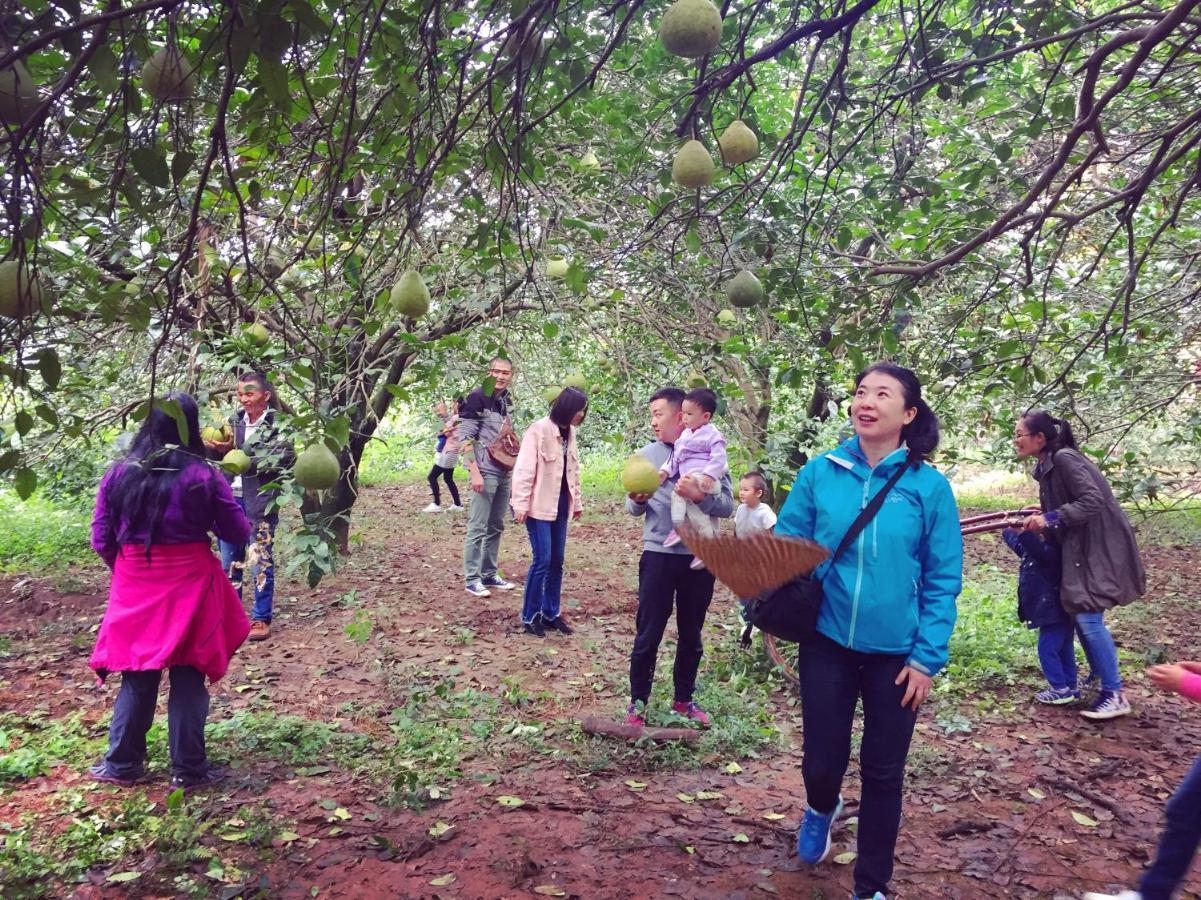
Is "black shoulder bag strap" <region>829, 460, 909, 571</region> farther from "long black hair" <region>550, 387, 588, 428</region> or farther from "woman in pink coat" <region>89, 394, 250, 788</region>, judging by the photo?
"long black hair" <region>550, 387, 588, 428</region>

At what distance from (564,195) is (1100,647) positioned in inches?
146

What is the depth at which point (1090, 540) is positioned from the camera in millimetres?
4348

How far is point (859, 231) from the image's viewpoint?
4926mm

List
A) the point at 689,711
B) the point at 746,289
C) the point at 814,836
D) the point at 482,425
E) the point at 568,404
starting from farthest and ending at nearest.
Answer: the point at 482,425
the point at 568,404
the point at 689,711
the point at 746,289
the point at 814,836

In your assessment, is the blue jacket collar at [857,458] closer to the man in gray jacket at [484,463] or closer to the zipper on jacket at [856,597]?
the zipper on jacket at [856,597]

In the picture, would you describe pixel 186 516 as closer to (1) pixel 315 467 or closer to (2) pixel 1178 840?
(1) pixel 315 467

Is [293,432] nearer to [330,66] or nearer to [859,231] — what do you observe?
[330,66]

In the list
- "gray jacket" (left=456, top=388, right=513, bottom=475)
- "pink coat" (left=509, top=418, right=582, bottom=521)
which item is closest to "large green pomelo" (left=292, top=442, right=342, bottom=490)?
"pink coat" (left=509, top=418, right=582, bottom=521)

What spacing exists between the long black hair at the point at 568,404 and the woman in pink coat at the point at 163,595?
2.29 metres

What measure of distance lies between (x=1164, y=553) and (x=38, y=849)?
1178cm

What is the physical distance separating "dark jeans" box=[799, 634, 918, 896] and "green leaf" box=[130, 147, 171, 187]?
83.7 inches

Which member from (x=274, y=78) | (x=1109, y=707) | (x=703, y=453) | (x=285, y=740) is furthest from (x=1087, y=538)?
(x=274, y=78)

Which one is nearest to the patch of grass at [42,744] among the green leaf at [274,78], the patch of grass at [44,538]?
the green leaf at [274,78]

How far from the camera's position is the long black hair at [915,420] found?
251cm
